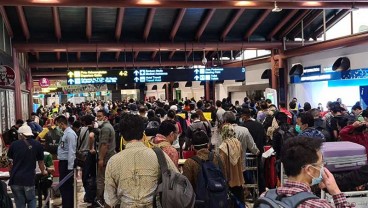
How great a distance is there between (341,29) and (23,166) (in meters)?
12.7

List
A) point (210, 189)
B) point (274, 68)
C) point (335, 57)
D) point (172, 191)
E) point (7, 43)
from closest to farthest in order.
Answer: point (172, 191) < point (210, 189) < point (7, 43) < point (335, 57) < point (274, 68)

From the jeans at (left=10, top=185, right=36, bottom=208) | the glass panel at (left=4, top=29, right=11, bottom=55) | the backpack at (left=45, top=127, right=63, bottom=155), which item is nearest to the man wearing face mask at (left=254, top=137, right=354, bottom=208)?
the jeans at (left=10, top=185, right=36, bottom=208)

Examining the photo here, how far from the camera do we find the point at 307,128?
522 centimetres

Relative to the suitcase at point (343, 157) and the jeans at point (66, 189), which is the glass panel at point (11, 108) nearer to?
the jeans at point (66, 189)

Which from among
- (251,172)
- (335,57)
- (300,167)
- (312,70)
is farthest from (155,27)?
(300,167)

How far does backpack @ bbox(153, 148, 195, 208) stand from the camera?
300cm

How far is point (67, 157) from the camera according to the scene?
6895 millimetres

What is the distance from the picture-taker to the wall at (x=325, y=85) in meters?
13.3

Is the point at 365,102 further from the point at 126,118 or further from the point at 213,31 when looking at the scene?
the point at 126,118

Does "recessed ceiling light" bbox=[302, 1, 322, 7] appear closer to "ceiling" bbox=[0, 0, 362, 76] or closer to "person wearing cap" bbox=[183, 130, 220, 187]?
"ceiling" bbox=[0, 0, 362, 76]

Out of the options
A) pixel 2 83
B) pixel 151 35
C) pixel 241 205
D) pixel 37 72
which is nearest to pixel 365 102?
pixel 151 35

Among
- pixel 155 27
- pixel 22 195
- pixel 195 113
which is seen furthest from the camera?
pixel 155 27

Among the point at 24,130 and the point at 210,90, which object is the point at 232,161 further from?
the point at 210,90

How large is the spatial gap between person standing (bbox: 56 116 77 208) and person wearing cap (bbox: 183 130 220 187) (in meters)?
3.06
